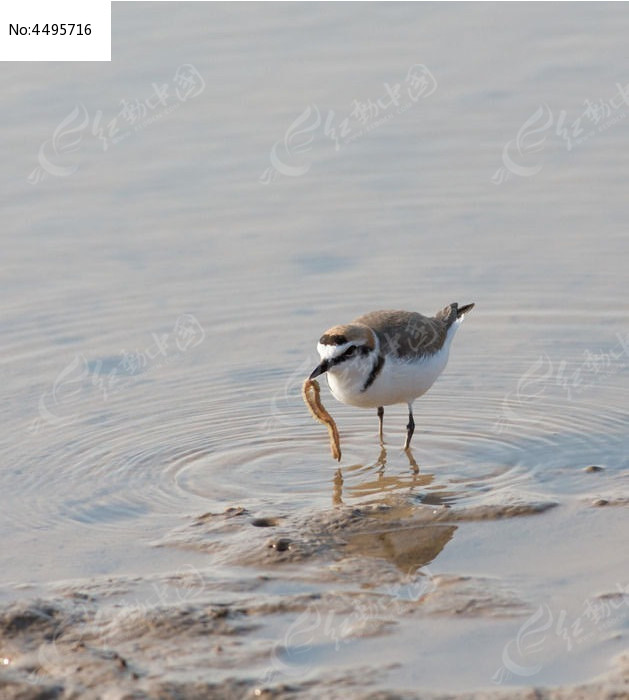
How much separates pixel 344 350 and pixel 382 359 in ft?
→ 1.51

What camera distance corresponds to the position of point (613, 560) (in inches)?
285

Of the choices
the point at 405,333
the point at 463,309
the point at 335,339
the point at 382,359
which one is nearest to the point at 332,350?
the point at 335,339

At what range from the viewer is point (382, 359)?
9641mm

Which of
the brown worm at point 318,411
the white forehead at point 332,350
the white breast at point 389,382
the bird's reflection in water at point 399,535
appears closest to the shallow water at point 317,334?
the bird's reflection in water at point 399,535

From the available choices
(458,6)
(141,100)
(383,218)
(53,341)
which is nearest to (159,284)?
(53,341)

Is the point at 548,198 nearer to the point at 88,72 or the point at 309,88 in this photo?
the point at 309,88

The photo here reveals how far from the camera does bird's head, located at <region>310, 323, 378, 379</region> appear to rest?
9.28 metres

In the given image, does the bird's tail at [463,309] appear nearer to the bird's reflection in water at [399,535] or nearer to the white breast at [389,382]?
the white breast at [389,382]

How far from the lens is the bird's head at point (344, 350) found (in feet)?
30.5

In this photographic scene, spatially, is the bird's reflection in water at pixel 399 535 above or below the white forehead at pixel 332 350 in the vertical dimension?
below

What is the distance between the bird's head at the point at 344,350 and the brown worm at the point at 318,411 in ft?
0.74

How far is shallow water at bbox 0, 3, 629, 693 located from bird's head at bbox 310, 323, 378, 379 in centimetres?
78

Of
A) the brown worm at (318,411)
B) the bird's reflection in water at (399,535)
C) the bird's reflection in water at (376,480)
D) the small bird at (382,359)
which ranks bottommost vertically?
the bird's reflection in water at (399,535)

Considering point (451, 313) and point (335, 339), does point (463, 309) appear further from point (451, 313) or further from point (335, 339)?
point (335, 339)
